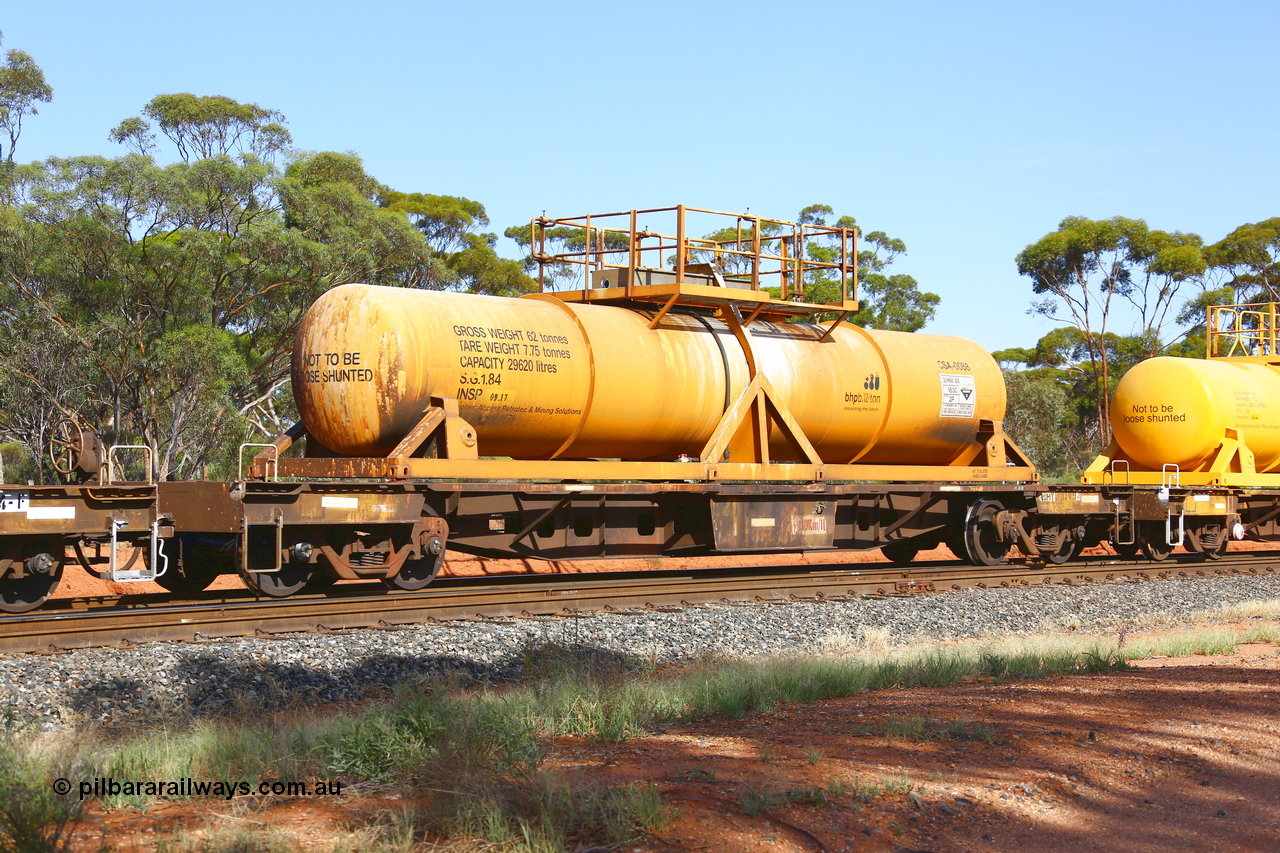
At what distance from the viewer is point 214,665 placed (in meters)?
8.98

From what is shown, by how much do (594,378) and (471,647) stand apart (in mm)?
4465

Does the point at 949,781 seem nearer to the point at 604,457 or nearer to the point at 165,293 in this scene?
the point at 604,457

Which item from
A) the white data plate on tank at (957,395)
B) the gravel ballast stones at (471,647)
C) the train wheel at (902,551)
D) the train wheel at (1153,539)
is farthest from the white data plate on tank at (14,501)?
the train wheel at (1153,539)

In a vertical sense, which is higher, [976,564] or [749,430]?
[749,430]

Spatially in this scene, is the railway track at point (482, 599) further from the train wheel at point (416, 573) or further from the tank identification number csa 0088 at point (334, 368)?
the tank identification number csa 0088 at point (334, 368)

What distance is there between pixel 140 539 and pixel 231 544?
2.79ft

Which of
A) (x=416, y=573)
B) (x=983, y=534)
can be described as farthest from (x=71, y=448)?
(x=983, y=534)

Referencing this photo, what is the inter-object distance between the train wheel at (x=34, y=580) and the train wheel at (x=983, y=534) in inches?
508

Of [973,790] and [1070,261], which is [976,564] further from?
[1070,261]

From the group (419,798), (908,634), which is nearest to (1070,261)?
(908,634)

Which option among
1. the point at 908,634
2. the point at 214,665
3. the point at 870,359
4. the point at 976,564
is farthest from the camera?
Answer: the point at 976,564

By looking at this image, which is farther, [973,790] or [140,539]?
[140,539]

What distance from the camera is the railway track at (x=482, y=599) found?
390 inches

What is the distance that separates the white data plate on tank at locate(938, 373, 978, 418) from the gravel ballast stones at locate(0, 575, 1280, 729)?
10.7 feet
